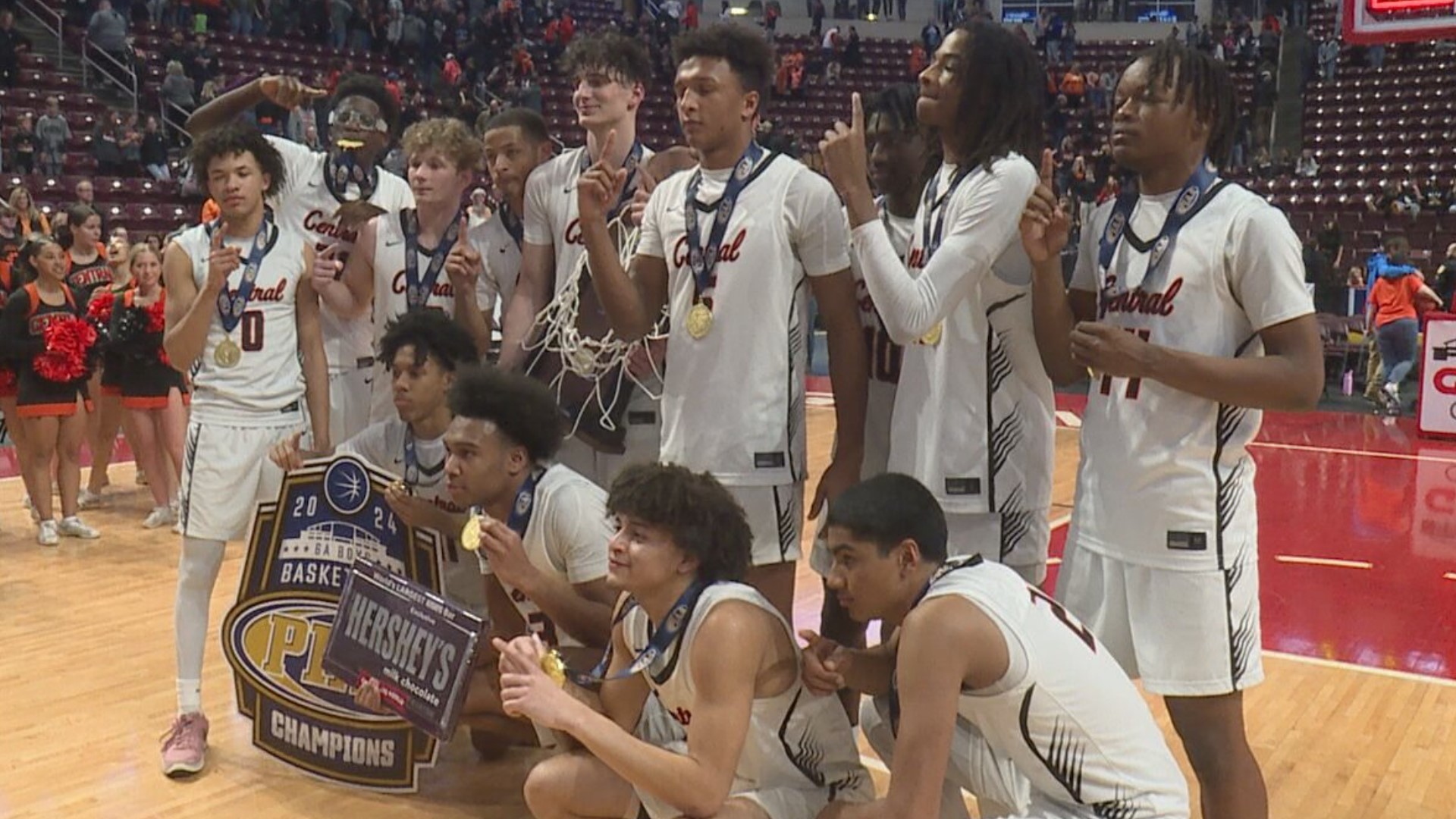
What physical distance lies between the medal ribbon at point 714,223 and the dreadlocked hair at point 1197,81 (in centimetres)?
90

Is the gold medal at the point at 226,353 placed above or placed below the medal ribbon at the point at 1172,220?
below

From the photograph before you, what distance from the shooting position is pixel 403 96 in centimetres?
1892

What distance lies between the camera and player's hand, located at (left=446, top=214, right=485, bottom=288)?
3867mm

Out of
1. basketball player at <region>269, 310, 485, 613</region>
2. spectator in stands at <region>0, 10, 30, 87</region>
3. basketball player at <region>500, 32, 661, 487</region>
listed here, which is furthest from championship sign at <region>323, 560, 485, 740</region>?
spectator in stands at <region>0, 10, 30, 87</region>

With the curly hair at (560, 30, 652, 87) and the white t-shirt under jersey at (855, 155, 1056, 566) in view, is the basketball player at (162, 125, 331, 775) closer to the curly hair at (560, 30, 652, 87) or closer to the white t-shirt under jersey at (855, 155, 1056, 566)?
the curly hair at (560, 30, 652, 87)

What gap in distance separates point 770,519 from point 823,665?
47 centimetres

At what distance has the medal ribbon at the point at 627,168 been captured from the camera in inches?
148

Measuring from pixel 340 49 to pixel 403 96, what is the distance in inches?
56.7

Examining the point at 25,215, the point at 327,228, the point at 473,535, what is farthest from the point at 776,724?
the point at 25,215

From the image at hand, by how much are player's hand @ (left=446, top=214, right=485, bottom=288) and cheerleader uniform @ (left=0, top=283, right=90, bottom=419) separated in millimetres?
3951

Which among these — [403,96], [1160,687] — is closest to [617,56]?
[1160,687]

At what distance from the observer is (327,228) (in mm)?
4414

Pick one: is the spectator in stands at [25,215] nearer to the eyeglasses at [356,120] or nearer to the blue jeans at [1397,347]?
the eyeglasses at [356,120]

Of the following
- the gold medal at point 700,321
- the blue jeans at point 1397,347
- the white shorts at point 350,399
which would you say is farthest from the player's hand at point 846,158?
the blue jeans at point 1397,347
